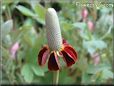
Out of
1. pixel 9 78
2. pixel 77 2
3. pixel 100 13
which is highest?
pixel 77 2

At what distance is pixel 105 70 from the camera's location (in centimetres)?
76

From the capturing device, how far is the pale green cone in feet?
1.43

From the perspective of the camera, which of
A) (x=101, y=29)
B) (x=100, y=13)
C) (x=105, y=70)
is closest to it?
(x=105, y=70)

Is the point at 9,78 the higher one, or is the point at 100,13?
the point at 100,13

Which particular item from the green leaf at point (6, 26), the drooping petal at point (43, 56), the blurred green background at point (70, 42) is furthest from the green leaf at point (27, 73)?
the drooping petal at point (43, 56)

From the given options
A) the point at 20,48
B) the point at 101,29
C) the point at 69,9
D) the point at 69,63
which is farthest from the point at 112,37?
the point at 69,63

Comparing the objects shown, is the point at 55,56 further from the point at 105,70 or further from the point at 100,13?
the point at 100,13

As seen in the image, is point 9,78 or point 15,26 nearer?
point 9,78

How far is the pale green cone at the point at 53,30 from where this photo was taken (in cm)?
44

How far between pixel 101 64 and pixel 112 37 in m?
0.08

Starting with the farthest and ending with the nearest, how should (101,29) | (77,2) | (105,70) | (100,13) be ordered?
(100,13) < (101,29) < (105,70) < (77,2)

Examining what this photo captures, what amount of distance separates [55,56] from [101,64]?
0.41 meters

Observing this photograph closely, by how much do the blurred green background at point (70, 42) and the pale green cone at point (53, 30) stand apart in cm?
25

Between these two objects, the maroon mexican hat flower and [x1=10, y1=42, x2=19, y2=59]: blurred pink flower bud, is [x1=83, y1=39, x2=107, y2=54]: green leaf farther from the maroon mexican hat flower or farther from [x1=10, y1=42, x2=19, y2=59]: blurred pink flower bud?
the maroon mexican hat flower
